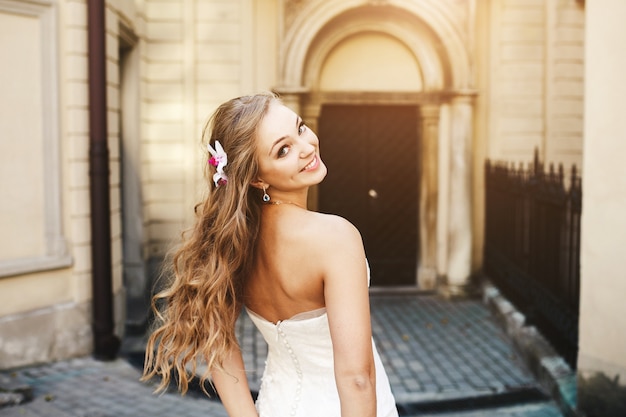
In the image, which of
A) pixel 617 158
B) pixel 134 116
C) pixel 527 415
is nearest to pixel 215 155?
pixel 617 158

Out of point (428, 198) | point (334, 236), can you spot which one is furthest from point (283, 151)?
point (428, 198)

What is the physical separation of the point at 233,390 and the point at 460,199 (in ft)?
25.2

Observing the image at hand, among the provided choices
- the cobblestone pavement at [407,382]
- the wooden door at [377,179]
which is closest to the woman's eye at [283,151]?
the cobblestone pavement at [407,382]

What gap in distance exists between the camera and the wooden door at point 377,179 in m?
9.87

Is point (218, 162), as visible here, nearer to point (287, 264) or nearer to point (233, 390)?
point (287, 264)

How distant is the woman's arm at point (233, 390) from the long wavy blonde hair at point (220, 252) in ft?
0.12

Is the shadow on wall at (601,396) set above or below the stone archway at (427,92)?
below

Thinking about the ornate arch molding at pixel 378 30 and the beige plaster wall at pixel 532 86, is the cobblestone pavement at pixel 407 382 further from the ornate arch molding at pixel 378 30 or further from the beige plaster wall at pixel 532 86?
the ornate arch molding at pixel 378 30

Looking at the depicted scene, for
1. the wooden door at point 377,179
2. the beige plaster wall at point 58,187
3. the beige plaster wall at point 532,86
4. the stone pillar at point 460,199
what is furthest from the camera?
the wooden door at point 377,179

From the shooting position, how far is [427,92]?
958 centimetres

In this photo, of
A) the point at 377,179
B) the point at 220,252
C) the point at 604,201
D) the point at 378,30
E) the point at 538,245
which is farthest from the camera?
the point at 377,179

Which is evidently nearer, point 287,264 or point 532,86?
point 287,264

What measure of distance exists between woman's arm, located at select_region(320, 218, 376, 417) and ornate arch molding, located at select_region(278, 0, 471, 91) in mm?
7498

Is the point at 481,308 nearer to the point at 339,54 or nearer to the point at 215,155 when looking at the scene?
the point at 339,54
